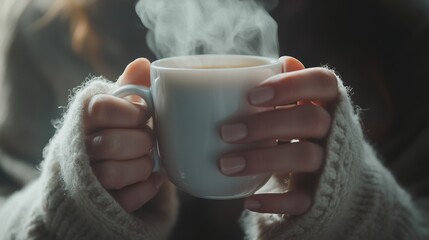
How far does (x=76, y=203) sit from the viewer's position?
23.0 inches

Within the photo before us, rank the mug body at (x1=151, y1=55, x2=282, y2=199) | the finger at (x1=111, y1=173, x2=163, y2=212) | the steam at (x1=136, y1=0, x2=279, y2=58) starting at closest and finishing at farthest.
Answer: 1. the mug body at (x1=151, y1=55, x2=282, y2=199)
2. the finger at (x1=111, y1=173, x2=163, y2=212)
3. the steam at (x1=136, y1=0, x2=279, y2=58)

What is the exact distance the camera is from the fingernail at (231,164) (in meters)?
0.49

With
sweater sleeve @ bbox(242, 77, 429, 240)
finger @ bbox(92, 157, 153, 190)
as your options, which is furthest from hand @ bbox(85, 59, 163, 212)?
sweater sleeve @ bbox(242, 77, 429, 240)

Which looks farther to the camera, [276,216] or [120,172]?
[276,216]

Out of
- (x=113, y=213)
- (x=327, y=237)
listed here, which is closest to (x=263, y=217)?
(x=327, y=237)

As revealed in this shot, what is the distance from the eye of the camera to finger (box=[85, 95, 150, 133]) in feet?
1.74

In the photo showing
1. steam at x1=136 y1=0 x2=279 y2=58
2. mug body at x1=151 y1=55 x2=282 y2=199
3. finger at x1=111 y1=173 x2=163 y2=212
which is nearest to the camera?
mug body at x1=151 y1=55 x2=282 y2=199

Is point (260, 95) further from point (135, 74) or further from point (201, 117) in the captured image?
point (135, 74)

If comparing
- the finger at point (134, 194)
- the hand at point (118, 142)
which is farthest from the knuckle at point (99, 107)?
the finger at point (134, 194)

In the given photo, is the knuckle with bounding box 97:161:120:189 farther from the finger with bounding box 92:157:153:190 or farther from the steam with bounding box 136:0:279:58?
the steam with bounding box 136:0:279:58

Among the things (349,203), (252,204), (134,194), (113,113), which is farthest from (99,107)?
(349,203)

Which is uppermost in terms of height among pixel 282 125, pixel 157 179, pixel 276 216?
pixel 282 125

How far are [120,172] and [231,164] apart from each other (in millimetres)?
145

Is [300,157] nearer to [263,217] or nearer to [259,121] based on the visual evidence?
[259,121]
